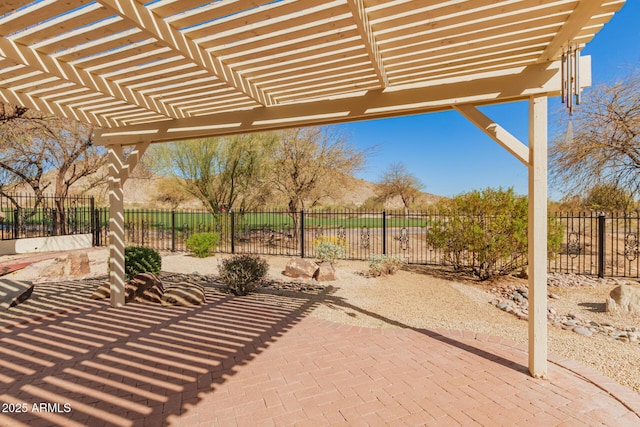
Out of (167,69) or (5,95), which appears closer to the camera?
(167,69)

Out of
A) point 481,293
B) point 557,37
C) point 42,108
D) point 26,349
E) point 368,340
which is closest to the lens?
point 557,37

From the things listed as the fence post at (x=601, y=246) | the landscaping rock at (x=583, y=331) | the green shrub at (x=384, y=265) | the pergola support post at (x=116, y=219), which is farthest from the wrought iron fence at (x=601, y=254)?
the pergola support post at (x=116, y=219)

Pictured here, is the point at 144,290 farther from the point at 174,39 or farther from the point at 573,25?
the point at 573,25

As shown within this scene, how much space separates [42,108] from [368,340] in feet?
18.3

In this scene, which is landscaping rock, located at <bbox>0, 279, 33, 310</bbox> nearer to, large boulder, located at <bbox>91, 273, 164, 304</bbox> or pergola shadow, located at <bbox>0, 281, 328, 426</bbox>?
pergola shadow, located at <bbox>0, 281, 328, 426</bbox>

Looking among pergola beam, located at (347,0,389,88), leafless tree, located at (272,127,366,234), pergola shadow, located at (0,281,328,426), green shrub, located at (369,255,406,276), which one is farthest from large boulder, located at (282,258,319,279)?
leafless tree, located at (272,127,366,234)

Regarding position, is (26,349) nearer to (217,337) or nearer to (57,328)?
(57,328)

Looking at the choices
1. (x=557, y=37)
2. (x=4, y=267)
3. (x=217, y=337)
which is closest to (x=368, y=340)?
(x=217, y=337)

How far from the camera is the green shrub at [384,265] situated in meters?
8.01

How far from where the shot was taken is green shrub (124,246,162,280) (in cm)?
660

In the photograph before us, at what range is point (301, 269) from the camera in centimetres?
809

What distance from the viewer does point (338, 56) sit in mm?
3076

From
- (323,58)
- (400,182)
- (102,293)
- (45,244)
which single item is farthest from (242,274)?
(400,182)

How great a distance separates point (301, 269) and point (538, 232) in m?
5.81
